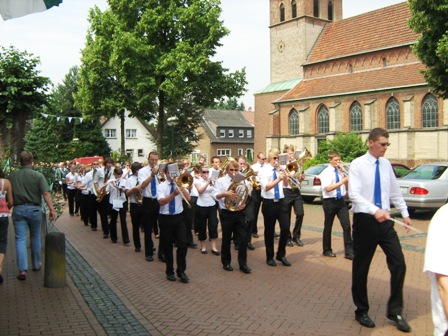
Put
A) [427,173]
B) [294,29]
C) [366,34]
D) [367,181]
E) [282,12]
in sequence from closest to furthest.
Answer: [367,181]
[427,173]
[366,34]
[294,29]
[282,12]

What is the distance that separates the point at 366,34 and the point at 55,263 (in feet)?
162

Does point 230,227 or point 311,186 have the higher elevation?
point 230,227

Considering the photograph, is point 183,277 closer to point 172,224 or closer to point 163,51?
point 172,224

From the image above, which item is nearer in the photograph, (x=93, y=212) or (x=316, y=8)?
(x=93, y=212)

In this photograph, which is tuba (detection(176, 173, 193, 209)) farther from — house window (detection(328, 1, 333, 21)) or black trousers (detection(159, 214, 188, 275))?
house window (detection(328, 1, 333, 21))

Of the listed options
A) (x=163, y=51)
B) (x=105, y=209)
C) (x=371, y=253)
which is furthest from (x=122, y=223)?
(x=163, y=51)

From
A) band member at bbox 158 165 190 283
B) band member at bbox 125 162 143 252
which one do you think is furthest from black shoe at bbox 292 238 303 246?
band member at bbox 158 165 190 283

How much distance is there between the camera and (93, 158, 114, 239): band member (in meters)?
12.1

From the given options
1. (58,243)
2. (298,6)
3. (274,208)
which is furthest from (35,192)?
(298,6)

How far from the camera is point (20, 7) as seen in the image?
5.34 m

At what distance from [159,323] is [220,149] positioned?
67.7 meters

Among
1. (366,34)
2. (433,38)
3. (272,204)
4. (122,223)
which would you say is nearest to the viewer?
(272,204)

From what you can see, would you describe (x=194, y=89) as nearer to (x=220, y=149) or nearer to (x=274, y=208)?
(x=274, y=208)

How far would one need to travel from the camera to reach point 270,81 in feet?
193
